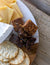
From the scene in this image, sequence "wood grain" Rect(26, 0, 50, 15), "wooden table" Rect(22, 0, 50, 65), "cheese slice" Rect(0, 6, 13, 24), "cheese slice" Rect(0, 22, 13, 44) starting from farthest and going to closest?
"wood grain" Rect(26, 0, 50, 15) < "wooden table" Rect(22, 0, 50, 65) < "cheese slice" Rect(0, 6, 13, 24) < "cheese slice" Rect(0, 22, 13, 44)

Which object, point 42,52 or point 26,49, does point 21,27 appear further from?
point 42,52

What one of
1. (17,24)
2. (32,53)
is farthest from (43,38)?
(17,24)

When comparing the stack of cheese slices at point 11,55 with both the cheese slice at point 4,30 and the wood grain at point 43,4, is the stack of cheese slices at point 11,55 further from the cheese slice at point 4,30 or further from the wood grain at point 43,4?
the wood grain at point 43,4

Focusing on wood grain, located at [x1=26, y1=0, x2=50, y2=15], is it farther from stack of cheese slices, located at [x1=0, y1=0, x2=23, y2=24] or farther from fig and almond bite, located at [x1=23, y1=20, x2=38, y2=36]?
fig and almond bite, located at [x1=23, y1=20, x2=38, y2=36]

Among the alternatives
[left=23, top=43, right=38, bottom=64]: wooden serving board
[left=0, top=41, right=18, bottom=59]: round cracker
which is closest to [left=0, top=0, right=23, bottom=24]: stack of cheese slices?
[left=0, top=41, right=18, bottom=59]: round cracker

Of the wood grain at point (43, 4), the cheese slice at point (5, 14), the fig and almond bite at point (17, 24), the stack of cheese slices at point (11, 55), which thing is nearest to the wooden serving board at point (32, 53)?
the stack of cheese slices at point (11, 55)

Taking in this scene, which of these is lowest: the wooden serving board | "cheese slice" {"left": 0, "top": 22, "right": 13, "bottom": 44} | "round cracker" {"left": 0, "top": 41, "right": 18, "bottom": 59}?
the wooden serving board
